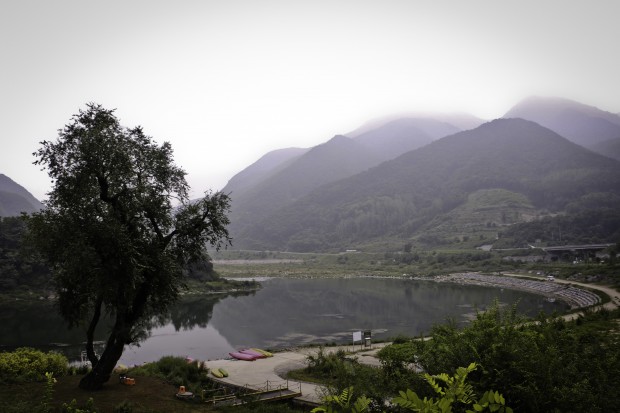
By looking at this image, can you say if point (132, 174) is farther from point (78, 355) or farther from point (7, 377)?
point (78, 355)

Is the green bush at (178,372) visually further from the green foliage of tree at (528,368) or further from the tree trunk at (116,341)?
the green foliage of tree at (528,368)

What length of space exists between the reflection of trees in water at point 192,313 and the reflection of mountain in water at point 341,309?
174 cm

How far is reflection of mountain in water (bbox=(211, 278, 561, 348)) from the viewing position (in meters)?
54.2

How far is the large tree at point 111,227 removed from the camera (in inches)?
747

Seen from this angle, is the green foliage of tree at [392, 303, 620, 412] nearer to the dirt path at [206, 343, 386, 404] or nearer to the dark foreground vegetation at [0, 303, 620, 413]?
the dark foreground vegetation at [0, 303, 620, 413]

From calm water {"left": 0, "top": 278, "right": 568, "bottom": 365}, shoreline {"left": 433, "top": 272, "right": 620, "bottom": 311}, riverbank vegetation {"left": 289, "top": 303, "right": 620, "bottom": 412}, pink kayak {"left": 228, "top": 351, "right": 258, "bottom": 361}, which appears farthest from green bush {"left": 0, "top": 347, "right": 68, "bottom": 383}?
shoreline {"left": 433, "top": 272, "right": 620, "bottom": 311}

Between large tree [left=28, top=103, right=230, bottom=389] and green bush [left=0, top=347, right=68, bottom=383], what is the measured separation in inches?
143

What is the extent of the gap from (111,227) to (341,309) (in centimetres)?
5841

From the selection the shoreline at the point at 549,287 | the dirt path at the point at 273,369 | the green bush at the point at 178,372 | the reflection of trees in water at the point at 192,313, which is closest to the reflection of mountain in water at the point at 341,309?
the reflection of trees in water at the point at 192,313

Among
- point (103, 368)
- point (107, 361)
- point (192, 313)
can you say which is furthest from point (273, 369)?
point (192, 313)

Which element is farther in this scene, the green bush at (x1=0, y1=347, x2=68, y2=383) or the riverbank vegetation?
the green bush at (x1=0, y1=347, x2=68, y2=383)

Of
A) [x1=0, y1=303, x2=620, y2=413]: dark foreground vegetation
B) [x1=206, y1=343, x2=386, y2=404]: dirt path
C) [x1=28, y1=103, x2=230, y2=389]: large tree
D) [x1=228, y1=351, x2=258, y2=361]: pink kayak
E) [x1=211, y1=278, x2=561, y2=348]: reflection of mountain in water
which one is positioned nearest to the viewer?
[x1=0, y1=303, x2=620, y2=413]: dark foreground vegetation

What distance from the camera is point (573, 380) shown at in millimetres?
9789

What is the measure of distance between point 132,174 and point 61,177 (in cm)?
298
